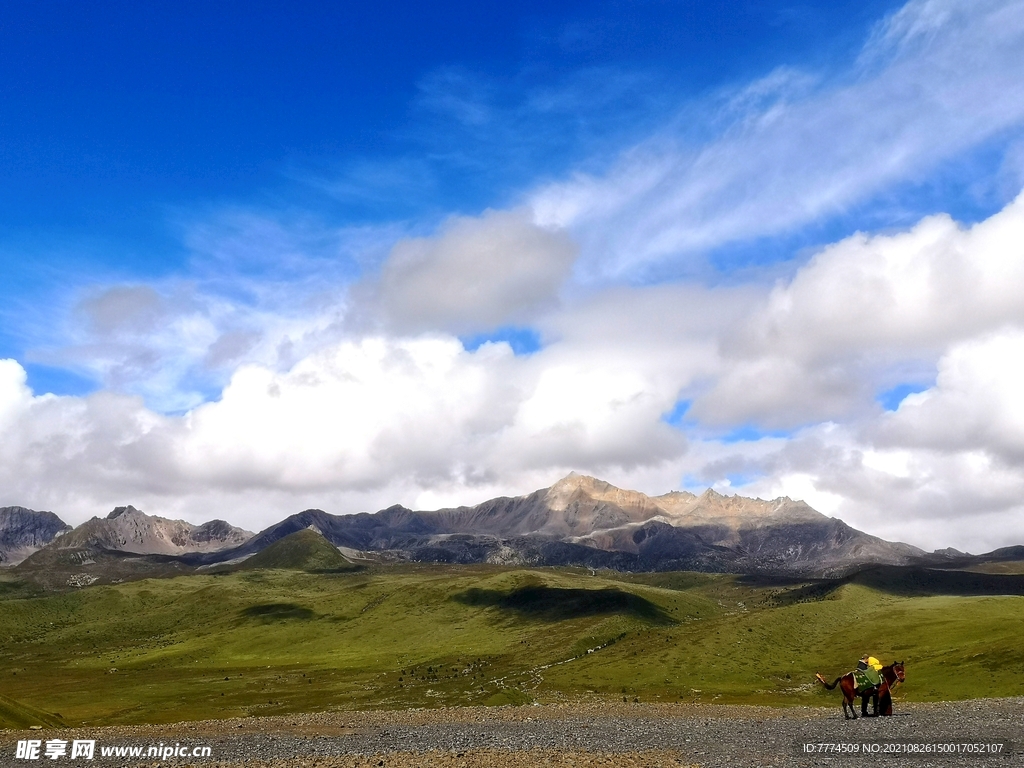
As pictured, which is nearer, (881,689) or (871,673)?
(871,673)

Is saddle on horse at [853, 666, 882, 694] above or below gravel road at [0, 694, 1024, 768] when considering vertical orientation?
above

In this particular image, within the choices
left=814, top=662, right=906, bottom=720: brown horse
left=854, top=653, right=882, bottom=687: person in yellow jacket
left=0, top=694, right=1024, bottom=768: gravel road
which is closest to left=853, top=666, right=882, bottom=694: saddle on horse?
left=854, top=653, right=882, bottom=687: person in yellow jacket

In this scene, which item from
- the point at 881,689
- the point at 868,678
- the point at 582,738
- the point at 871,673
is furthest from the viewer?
the point at 582,738

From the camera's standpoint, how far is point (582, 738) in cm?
5803

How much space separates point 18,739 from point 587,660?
121m

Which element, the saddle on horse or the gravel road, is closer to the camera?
the gravel road

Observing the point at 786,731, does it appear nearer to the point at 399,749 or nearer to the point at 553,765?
the point at 553,765

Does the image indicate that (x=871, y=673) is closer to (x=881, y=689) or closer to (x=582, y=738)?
(x=881, y=689)

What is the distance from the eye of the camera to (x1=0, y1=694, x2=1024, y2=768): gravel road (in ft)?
140

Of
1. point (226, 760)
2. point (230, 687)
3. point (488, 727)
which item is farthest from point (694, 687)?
point (230, 687)

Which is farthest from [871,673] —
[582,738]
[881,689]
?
[582,738]

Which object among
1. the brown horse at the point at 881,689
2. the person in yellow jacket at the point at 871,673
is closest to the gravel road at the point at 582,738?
the brown horse at the point at 881,689

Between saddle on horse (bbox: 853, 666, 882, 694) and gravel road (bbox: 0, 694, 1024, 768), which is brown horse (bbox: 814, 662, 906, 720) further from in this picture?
gravel road (bbox: 0, 694, 1024, 768)

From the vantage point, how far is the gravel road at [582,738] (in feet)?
140
